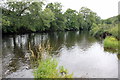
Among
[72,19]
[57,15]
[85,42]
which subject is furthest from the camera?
[72,19]

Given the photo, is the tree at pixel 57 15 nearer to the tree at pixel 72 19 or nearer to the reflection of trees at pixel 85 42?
the tree at pixel 72 19

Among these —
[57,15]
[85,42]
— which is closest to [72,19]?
[57,15]

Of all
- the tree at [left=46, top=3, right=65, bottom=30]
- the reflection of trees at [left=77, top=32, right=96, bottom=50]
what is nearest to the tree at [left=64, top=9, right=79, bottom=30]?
the tree at [left=46, top=3, right=65, bottom=30]

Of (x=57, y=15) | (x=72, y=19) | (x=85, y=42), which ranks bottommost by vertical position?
(x=85, y=42)

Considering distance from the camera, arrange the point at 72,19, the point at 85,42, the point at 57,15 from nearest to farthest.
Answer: the point at 85,42, the point at 57,15, the point at 72,19

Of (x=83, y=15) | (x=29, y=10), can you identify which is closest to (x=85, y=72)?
(x=29, y=10)

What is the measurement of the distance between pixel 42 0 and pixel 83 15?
3405 cm

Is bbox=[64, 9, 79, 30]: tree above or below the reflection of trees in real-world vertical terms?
above

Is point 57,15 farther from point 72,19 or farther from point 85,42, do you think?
point 85,42

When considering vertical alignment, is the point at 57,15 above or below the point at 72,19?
above

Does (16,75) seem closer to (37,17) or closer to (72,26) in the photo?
(37,17)

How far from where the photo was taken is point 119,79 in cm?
571

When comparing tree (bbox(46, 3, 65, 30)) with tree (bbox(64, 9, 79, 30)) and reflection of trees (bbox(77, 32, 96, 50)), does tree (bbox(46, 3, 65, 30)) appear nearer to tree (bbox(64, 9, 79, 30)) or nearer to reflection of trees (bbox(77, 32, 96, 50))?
tree (bbox(64, 9, 79, 30))

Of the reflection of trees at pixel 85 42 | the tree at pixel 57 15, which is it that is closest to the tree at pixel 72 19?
the tree at pixel 57 15
